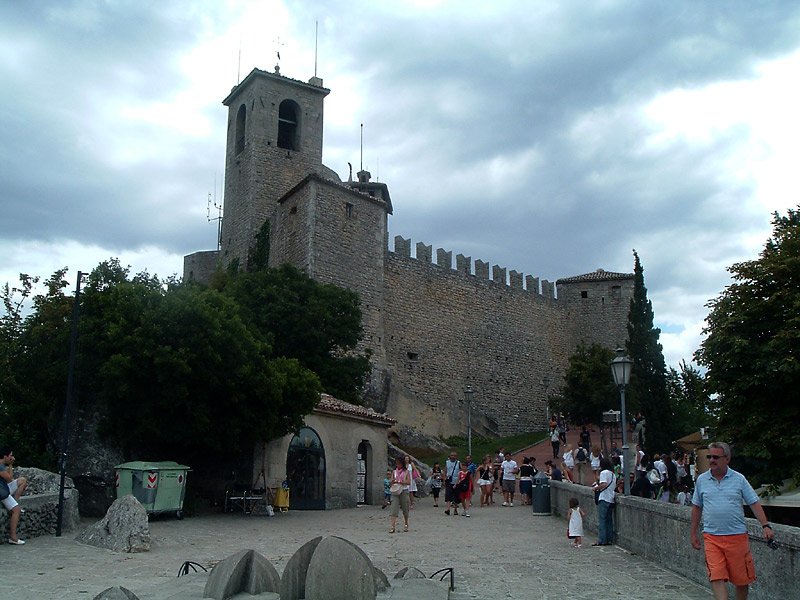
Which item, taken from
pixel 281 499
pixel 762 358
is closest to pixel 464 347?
pixel 281 499

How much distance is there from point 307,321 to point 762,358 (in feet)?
55.9

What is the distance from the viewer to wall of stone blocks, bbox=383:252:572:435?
39531 millimetres

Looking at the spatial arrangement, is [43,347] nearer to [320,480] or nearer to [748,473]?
[320,480]

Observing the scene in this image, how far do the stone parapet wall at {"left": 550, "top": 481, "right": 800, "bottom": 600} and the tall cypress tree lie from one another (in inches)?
611

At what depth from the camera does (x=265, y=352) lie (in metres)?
19.7

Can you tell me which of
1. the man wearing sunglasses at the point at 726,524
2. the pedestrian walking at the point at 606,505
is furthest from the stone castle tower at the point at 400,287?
the man wearing sunglasses at the point at 726,524

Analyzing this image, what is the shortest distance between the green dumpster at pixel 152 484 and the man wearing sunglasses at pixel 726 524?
12.1 metres

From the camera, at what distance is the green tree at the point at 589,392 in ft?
114

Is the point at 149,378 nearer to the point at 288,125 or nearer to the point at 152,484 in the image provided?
the point at 152,484

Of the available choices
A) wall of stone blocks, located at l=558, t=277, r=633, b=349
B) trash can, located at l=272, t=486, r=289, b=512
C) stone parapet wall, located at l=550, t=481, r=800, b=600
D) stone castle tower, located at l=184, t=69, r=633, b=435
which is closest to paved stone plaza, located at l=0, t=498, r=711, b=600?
stone parapet wall, located at l=550, t=481, r=800, b=600

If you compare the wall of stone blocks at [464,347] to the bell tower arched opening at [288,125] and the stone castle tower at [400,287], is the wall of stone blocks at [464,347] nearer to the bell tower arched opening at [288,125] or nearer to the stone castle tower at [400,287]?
the stone castle tower at [400,287]

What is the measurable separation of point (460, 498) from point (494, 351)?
2784cm

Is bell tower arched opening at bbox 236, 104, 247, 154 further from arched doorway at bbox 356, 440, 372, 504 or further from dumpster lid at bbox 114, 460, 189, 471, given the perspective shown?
dumpster lid at bbox 114, 460, 189, 471

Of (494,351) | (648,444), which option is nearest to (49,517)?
(648,444)
